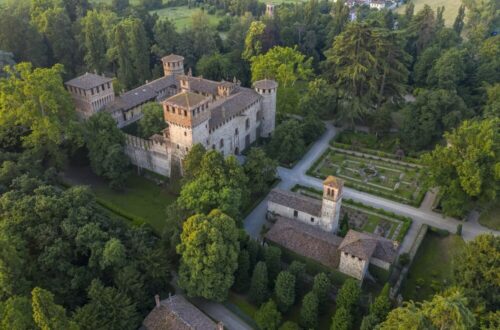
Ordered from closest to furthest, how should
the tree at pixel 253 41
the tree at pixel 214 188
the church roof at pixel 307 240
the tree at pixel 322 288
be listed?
the tree at pixel 322 288 → the church roof at pixel 307 240 → the tree at pixel 214 188 → the tree at pixel 253 41

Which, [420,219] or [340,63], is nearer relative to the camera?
[420,219]

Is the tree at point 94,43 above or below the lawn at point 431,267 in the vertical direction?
above

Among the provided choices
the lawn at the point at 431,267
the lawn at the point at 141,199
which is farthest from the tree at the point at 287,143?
the lawn at the point at 431,267

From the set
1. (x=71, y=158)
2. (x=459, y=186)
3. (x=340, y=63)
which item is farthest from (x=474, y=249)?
(x=71, y=158)

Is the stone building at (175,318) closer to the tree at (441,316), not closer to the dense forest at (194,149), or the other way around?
the dense forest at (194,149)

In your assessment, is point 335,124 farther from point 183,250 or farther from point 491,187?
point 183,250

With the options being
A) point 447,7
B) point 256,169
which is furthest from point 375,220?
point 447,7

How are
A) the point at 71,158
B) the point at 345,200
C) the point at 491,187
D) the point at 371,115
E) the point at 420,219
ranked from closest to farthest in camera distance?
1. the point at 491,187
2. the point at 420,219
3. the point at 345,200
4. the point at 71,158
5. the point at 371,115
